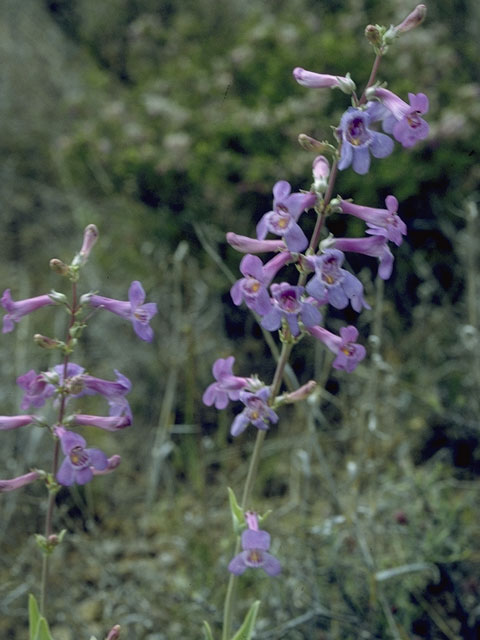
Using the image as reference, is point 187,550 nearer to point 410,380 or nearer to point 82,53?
point 410,380

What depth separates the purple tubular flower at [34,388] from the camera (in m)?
1.78

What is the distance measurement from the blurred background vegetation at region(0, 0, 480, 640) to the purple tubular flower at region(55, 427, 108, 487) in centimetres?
105

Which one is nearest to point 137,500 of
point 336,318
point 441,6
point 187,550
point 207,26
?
point 187,550

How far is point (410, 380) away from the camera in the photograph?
14.5ft

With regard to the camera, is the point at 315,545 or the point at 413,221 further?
the point at 413,221

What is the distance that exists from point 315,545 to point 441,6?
4.64 meters

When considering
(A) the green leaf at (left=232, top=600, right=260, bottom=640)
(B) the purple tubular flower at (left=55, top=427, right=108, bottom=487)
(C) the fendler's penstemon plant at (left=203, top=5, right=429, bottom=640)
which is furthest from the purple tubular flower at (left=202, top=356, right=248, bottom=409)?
(A) the green leaf at (left=232, top=600, right=260, bottom=640)

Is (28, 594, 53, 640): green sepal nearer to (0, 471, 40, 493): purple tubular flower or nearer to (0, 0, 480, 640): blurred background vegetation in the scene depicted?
(0, 471, 40, 493): purple tubular flower

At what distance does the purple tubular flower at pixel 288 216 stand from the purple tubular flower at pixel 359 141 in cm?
11

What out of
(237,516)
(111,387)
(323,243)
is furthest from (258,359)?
(323,243)

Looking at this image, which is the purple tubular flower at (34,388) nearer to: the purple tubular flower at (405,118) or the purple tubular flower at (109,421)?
the purple tubular flower at (109,421)

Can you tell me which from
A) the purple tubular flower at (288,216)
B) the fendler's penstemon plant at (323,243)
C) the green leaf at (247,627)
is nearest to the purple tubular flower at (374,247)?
the fendler's penstemon plant at (323,243)

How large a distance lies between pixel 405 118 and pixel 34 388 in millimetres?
1021

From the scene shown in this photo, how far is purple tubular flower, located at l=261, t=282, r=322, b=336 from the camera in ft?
5.29
